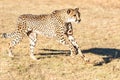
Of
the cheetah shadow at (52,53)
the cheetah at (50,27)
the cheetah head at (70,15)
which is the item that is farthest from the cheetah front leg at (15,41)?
the cheetah head at (70,15)

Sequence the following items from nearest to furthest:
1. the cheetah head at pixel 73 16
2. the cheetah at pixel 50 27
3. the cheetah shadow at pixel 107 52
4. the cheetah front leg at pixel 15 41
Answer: the cheetah head at pixel 73 16 → the cheetah at pixel 50 27 → the cheetah front leg at pixel 15 41 → the cheetah shadow at pixel 107 52

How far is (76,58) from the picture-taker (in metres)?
16.7

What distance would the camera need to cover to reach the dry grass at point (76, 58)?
48.2 ft

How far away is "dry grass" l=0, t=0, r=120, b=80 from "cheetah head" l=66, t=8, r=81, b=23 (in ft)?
5.17

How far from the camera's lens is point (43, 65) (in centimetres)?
1588

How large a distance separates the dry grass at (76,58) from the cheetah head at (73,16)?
158 centimetres

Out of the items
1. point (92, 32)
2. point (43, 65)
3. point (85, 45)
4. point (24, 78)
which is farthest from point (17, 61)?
point (92, 32)

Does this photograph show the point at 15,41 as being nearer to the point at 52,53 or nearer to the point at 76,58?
the point at 52,53

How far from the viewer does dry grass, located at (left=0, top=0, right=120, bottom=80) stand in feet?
48.2

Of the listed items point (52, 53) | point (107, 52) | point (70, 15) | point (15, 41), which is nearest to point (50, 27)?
point (70, 15)

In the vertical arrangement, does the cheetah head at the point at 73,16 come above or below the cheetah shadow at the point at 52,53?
above

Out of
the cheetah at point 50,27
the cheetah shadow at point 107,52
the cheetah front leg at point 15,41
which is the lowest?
the cheetah shadow at point 107,52

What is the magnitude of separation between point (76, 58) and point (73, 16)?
5.68 ft

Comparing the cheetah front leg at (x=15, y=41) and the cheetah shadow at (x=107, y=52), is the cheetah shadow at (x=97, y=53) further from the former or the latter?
the cheetah front leg at (x=15, y=41)
